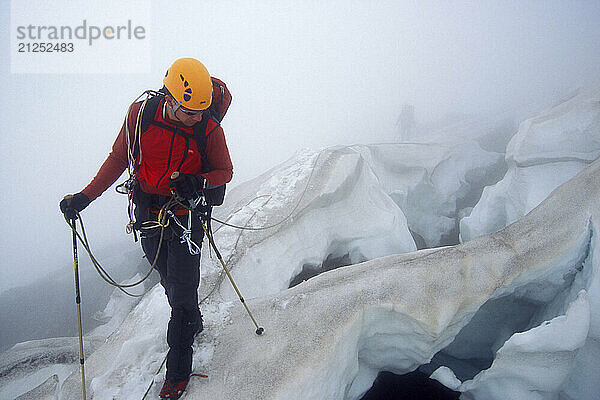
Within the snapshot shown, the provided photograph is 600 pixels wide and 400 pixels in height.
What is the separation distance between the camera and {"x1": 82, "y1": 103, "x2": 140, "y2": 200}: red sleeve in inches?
82.2

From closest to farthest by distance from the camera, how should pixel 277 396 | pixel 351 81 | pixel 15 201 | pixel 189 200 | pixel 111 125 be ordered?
1. pixel 189 200
2. pixel 277 396
3. pixel 15 201
4. pixel 111 125
5. pixel 351 81

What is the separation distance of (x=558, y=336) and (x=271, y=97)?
7720cm

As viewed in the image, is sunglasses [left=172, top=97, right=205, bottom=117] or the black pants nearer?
sunglasses [left=172, top=97, right=205, bottom=117]

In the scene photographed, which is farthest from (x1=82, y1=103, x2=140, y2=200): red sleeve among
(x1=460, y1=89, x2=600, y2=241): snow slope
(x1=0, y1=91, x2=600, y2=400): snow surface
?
(x1=460, y1=89, x2=600, y2=241): snow slope

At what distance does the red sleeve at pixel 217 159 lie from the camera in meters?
2.15

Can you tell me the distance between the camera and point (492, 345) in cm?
463

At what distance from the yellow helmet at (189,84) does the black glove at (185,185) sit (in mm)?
433

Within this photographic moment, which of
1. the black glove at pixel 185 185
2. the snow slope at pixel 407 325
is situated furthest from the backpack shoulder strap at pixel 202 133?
the snow slope at pixel 407 325

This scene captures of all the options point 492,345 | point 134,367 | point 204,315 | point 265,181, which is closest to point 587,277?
point 492,345

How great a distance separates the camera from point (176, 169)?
2.16 metres

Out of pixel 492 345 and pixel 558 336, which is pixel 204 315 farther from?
pixel 492 345

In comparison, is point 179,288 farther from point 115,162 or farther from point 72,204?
point 115,162

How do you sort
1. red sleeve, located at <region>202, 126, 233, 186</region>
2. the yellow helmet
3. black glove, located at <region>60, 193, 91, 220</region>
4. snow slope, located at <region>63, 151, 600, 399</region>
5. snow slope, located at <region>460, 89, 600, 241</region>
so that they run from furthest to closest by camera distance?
snow slope, located at <region>460, 89, 600, 241</region>
snow slope, located at <region>63, 151, 600, 399</region>
red sleeve, located at <region>202, 126, 233, 186</region>
black glove, located at <region>60, 193, 91, 220</region>
the yellow helmet

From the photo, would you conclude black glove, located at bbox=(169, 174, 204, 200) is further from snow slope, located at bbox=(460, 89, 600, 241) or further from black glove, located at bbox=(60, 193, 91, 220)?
snow slope, located at bbox=(460, 89, 600, 241)
